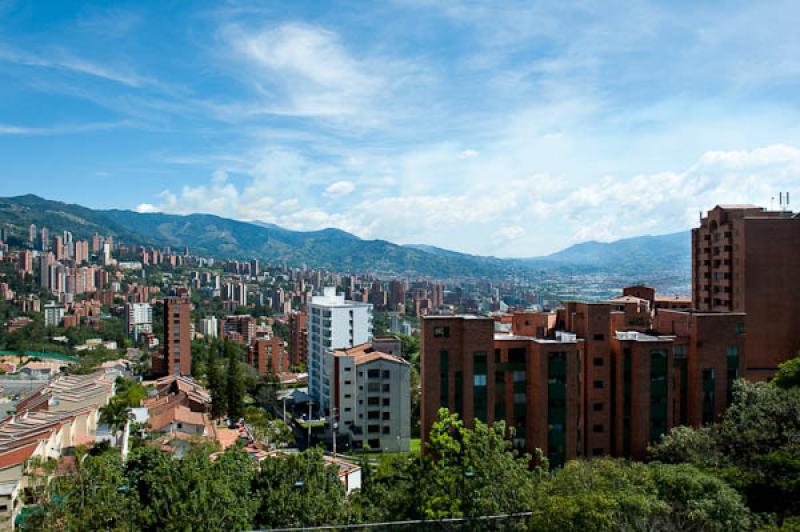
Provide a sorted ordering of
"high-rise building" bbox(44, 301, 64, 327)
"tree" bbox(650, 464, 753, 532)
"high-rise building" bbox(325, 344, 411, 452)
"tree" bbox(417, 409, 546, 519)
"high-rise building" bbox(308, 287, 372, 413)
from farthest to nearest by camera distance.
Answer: "high-rise building" bbox(44, 301, 64, 327) < "high-rise building" bbox(308, 287, 372, 413) < "high-rise building" bbox(325, 344, 411, 452) < "tree" bbox(417, 409, 546, 519) < "tree" bbox(650, 464, 753, 532)

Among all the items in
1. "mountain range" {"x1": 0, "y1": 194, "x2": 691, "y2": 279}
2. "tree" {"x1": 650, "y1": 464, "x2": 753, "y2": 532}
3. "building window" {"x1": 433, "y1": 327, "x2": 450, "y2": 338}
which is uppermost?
"mountain range" {"x1": 0, "y1": 194, "x2": 691, "y2": 279}

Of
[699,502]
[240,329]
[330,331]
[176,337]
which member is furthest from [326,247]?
[699,502]

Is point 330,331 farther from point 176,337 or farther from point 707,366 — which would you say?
point 707,366

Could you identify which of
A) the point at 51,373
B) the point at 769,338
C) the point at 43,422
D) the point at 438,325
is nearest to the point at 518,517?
the point at 438,325

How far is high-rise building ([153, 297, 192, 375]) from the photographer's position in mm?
33156

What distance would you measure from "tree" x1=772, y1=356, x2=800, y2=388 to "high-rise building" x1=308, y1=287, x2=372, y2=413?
17.5 m

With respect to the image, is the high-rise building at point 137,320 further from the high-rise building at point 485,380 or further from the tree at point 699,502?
the tree at point 699,502

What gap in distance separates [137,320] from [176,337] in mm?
23553

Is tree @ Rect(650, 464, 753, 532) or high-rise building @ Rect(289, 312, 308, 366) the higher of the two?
tree @ Rect(650, 464, 753, 532)

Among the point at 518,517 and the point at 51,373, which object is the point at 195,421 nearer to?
the point at 518,517

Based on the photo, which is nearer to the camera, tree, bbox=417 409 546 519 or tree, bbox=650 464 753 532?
tree, bbox=650 464 753 532

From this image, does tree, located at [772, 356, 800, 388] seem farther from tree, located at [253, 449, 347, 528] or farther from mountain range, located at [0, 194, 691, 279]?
mountain range, located at [0, 194, 691, 279]

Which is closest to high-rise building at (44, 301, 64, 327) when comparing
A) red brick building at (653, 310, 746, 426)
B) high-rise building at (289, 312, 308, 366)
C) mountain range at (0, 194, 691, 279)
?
high-rise building at (289, 312, 308, 366)

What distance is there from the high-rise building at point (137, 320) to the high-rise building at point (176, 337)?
20758 millimetres
